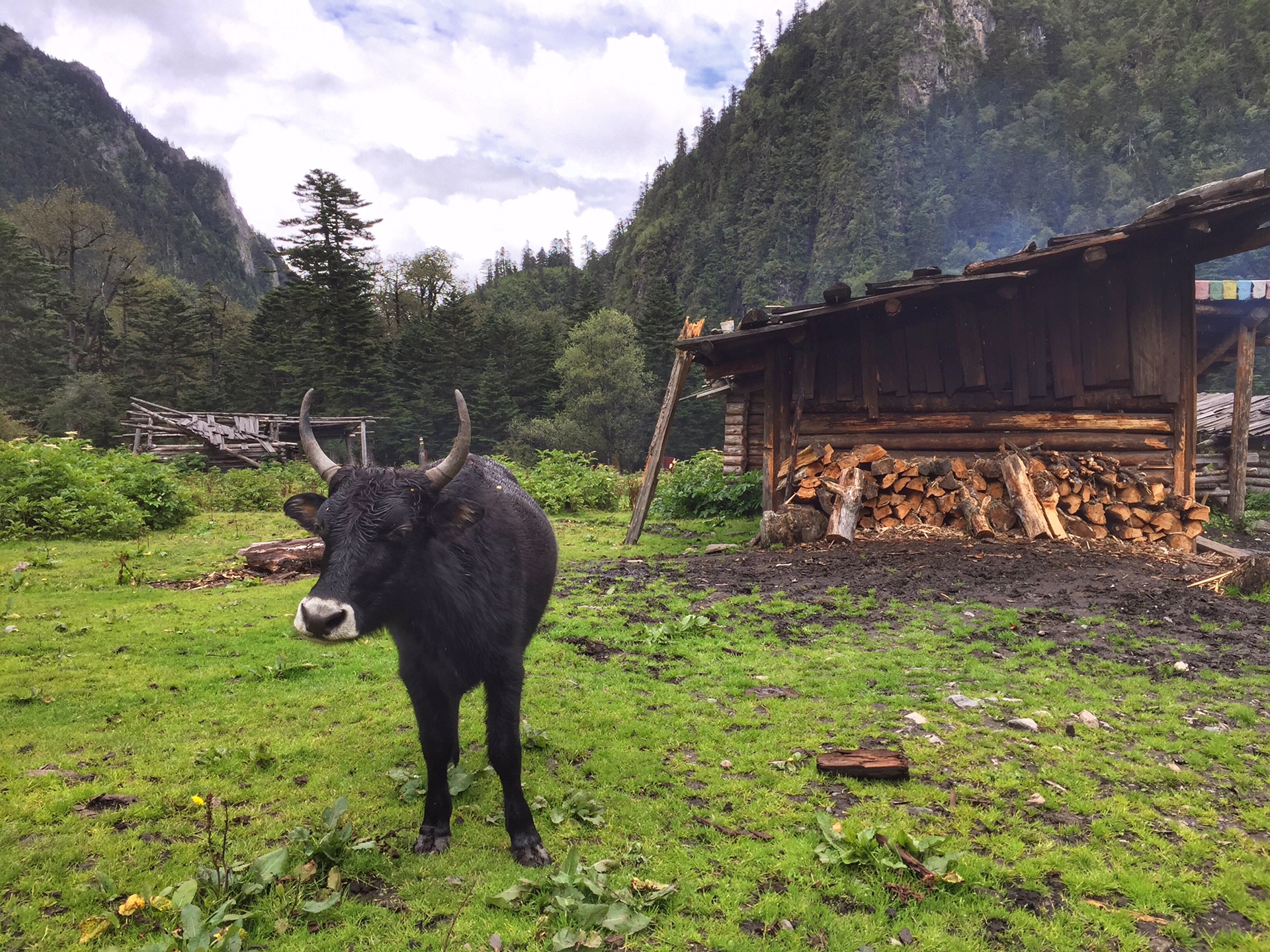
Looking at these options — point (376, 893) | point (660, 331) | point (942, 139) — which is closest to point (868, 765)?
point (376, 893)

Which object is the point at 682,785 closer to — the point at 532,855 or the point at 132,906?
the point at 532,855

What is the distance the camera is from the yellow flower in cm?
275

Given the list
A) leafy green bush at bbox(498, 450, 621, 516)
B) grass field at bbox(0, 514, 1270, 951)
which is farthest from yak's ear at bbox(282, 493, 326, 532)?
leafy green bush at bbox(498, 450, 621, 516)

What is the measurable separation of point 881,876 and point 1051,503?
9018mm

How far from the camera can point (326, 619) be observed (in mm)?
2766

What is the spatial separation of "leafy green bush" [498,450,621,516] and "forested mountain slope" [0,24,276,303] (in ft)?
243

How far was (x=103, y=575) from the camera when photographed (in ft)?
30.6

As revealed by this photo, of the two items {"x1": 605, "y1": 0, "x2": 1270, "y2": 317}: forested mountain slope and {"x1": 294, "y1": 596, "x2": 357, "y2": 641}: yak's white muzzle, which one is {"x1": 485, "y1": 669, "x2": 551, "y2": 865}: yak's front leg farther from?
{"x1": 605, "y1": 0, "x2": 1270, "y2": 317}: forested mountain slope

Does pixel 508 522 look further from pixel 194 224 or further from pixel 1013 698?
pixel 194 224

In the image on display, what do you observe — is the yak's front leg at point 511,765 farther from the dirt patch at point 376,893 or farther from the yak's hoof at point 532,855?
the dirt patch at point 376,893

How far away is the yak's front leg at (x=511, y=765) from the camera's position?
322 centimetres

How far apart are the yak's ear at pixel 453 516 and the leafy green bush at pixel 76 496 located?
42.9ft

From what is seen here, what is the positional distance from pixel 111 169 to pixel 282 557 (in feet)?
390

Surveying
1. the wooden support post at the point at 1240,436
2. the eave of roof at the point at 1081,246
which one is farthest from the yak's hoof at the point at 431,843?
the wooden support post at the point at 1240,436
